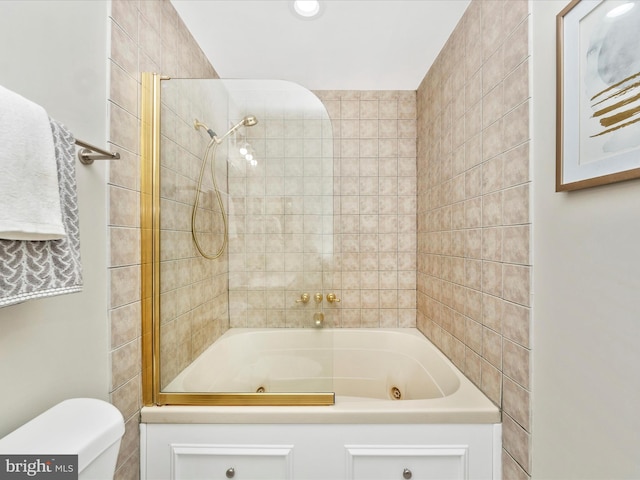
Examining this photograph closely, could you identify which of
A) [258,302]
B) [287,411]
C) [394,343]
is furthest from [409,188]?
[287,411]

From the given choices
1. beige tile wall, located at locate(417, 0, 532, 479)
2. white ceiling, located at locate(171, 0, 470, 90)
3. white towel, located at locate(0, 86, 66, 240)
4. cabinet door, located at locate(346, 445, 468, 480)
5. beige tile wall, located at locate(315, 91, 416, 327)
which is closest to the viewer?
white towel, located at locate(0, 86, 66, 240)

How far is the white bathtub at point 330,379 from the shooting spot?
3.96ft

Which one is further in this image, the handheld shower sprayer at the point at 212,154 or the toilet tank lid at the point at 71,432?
the handheld shower sprayer at the point at 212,154

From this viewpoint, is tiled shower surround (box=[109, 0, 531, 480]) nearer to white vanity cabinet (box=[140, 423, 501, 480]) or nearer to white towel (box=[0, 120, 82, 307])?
white vanity cabinet (box=[140, 423, 501, 480])

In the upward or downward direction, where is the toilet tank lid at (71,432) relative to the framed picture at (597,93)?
downward

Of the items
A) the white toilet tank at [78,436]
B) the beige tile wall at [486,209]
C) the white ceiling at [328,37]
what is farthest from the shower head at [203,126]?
the beige tile wall at [486,209]

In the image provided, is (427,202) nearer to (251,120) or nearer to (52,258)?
(251,120)

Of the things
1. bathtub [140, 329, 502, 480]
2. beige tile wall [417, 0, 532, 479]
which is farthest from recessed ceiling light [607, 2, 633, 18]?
bathtub [140, 329, 502, 480]

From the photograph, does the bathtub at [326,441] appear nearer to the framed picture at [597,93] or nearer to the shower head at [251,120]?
the framed picture at [597,93]

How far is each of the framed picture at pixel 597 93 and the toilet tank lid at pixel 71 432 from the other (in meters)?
1.44

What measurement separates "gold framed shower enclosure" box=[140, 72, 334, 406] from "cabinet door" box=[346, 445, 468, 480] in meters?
0.24

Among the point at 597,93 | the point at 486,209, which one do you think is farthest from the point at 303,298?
the point at 597,93

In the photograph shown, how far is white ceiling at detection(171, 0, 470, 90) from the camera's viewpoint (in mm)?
1495

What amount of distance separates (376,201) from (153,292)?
167 centimetres
